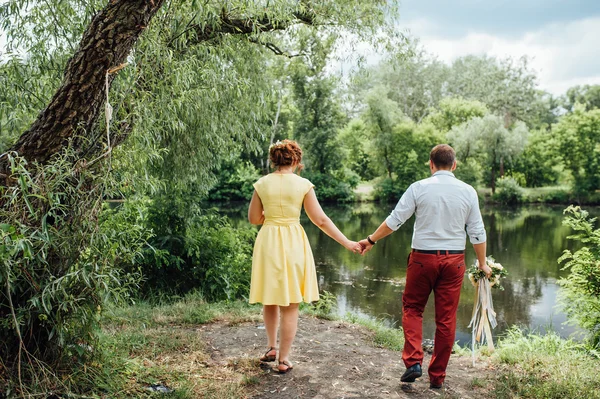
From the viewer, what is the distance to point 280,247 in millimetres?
3768

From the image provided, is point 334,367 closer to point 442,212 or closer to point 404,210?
point 404,210

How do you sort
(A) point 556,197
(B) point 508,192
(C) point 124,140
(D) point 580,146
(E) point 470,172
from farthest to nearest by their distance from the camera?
1. (D) point 580,146
2. (E) point 470,172
3. (A) point 556,197
4. (B) point 508,192
5. (C) point 124,140

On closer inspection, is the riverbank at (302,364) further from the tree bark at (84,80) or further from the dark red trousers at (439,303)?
the tree bark at (84,80)

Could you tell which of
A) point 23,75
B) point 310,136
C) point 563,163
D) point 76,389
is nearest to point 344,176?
point 310,136

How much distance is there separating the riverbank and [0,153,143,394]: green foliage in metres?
0.41

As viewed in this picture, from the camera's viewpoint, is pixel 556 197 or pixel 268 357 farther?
pixel 556 197

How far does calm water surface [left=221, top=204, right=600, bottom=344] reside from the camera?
31.9 ft

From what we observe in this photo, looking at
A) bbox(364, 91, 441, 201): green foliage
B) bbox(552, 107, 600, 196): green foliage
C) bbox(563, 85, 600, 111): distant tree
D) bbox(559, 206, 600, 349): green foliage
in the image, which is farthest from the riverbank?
bbox(563, 85, 600, 111): distant tree

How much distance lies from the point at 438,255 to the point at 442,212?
0.32m

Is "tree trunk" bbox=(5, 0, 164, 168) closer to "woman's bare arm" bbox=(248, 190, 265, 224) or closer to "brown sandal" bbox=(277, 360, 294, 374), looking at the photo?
"woman's bare arm" bbox=(248, 190, 265, 224)

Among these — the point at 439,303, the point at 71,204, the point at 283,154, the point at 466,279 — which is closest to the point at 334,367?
the point at 439,303

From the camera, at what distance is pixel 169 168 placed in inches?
284

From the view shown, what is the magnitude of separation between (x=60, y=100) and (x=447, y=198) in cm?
266

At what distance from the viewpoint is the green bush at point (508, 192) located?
31.4m
